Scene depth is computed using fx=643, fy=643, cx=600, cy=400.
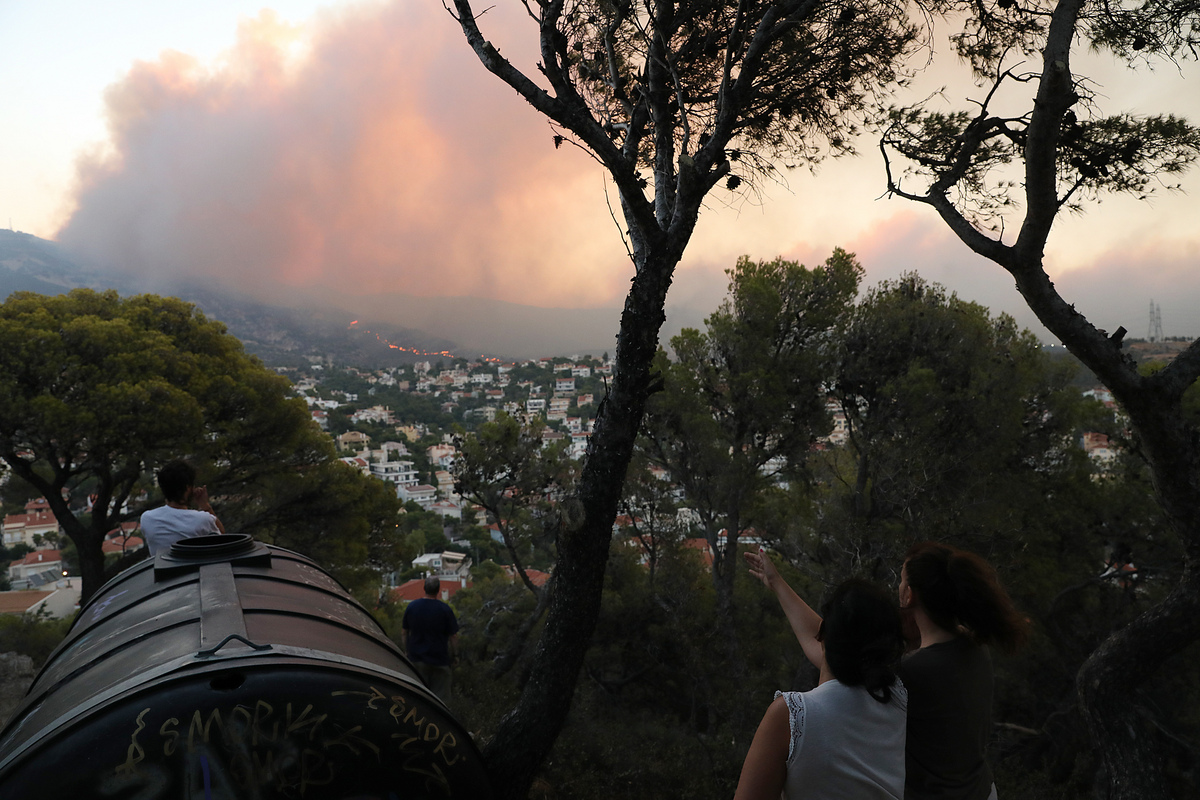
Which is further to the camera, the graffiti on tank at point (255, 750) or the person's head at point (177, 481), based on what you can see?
the person's head at point (177, 481)

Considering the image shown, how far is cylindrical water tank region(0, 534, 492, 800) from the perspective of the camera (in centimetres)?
181

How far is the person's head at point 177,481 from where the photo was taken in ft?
11.6

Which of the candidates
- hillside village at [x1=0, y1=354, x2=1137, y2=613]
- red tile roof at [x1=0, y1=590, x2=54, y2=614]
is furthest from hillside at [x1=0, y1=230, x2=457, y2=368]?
red tile roof at [x1=0, y1=590, x2=54, y2=614]

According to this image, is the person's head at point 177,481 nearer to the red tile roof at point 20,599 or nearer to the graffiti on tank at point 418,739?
the graffiti on tank at point 418,739

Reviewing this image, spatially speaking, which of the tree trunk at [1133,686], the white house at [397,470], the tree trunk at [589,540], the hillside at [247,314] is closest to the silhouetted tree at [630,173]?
the tree trunk at [589,540]

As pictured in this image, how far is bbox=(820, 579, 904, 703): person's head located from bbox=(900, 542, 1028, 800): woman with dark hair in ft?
1.00

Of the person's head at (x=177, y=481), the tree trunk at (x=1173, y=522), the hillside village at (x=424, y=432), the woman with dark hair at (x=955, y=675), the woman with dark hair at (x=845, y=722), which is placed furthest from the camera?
the hillside village at (x=424, y=432)

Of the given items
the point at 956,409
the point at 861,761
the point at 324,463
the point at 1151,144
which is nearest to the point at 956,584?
the point at 861,761

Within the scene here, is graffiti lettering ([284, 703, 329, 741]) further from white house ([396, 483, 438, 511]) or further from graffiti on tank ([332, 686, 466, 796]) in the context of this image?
white house ([396, 483, 438, 511])

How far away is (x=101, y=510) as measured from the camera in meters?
10.4

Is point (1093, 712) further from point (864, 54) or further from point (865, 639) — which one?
point (864, 54)

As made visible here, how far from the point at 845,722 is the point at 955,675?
542mm

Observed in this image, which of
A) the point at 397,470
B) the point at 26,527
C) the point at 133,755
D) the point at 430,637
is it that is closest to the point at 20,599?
the point at 26,527

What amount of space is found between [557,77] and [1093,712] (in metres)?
6.01
